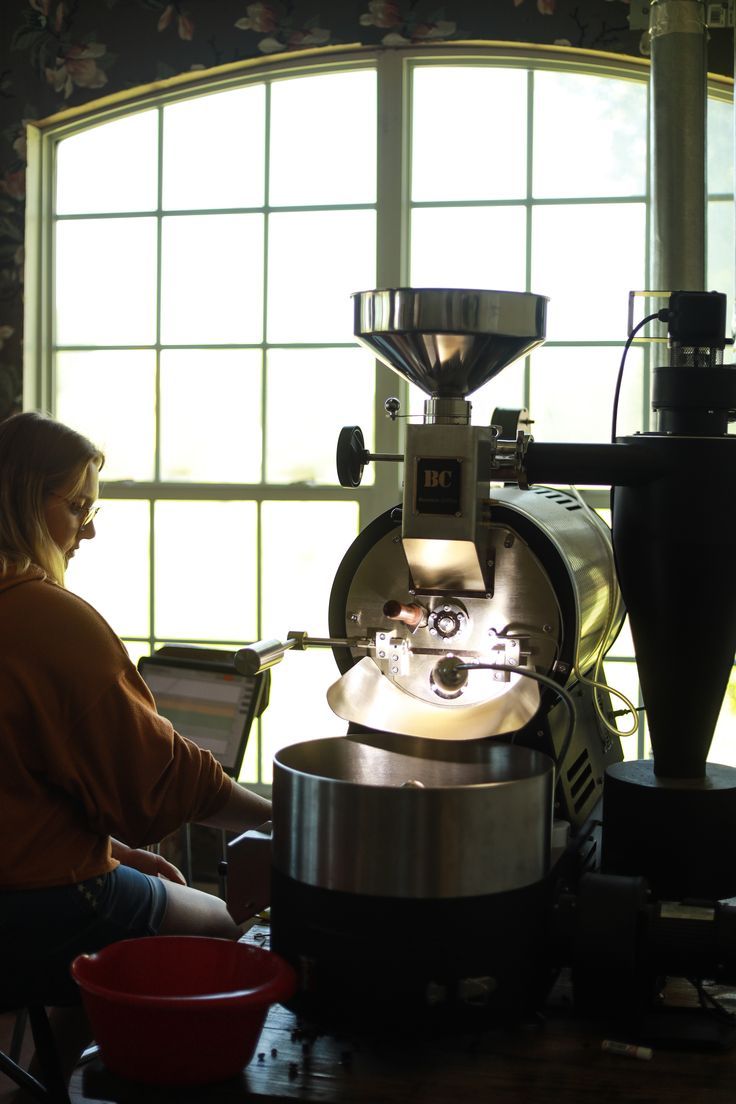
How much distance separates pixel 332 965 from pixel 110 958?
0.21m

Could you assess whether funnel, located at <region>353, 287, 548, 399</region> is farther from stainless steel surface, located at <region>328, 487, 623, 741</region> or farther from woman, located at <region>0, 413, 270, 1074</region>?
woman, located at <region>0, 413, 270, 1074</region>

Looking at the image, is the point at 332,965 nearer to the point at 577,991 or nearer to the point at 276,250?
the point at 577,991

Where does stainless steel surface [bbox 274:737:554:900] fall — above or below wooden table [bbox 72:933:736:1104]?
above

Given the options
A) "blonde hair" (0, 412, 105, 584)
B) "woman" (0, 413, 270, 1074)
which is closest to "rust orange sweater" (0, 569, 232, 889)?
"woman" (0, 413, 270, 1074)

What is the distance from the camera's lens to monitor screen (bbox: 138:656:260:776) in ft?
8.45

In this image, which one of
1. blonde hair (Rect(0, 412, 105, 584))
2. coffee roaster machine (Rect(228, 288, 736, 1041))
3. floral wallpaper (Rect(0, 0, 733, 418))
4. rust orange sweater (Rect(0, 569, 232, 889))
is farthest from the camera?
floral wallpaper (Rect(0, 0, 733, 418))

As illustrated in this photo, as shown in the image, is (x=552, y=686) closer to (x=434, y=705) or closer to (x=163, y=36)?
(x=434, y=705)

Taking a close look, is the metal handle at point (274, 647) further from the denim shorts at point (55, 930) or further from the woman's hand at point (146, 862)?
the woman's hand at point (146, 862)

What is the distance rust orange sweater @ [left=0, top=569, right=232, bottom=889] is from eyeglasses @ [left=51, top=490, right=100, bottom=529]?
0.19 m

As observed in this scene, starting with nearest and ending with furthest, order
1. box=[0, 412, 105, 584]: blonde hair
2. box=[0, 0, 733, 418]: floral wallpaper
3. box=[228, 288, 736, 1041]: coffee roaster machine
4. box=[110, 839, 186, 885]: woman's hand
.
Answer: box=[228, 288, 736, 1041]: coffee roaster machine < box=[0, 412, 105, 584]: blonde hair < box=[110, 839, 186, 885]: woman's hand < box=[0, 0, 733, 418]: floral wallpaper

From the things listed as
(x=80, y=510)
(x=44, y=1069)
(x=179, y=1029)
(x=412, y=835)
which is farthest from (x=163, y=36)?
(x=179, y=1029)

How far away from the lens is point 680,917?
1.17 m

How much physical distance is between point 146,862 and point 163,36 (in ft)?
7.58

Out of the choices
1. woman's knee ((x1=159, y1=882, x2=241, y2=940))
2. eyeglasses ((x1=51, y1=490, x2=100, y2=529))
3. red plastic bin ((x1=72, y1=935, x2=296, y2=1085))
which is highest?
eyeglasses ((x1=51, y1=490, x2=100, y2=529))
